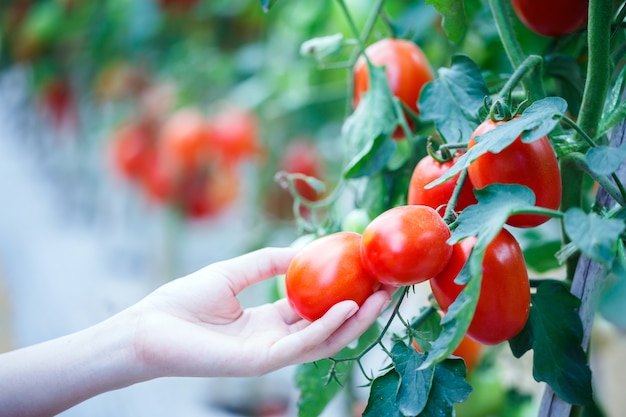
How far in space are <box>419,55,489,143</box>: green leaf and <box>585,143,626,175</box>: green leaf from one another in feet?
0.40

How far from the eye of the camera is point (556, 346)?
428mm

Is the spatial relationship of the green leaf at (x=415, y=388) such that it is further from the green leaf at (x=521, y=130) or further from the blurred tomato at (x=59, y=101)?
the blurred tomato at (x=59, y=101)

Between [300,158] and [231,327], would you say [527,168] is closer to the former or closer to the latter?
[231,327]

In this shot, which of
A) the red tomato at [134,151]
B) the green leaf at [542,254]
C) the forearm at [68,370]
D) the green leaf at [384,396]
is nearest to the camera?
the green leaf at [384,396]

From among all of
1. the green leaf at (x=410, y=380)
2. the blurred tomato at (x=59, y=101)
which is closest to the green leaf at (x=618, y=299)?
the green leaf at (x=410, y=380)

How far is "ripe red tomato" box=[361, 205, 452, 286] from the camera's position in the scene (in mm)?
376

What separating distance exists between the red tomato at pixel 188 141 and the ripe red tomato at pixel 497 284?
104 cm

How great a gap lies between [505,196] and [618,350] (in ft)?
3.31

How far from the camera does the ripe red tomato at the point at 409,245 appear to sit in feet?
1.24

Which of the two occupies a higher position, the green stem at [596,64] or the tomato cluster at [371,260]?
the green stem at [596,64]

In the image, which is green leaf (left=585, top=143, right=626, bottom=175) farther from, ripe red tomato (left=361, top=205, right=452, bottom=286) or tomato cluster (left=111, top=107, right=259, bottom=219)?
tomato cluster (left=111, top=107, right=259, bottom=219)

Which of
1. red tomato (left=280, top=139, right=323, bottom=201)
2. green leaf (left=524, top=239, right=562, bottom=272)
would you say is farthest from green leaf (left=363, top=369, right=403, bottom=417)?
red tomato (left=280, top=139, right=323, bottom=201)

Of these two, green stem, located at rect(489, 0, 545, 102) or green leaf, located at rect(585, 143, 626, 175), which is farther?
green stem, located at rect(489, 0, 545, 102)

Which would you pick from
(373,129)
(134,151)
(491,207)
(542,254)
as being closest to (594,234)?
(491,207)
